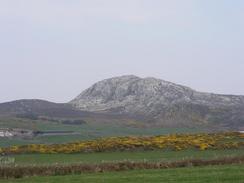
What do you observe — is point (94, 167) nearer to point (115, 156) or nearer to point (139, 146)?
point (115, 156)

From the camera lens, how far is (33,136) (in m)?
69.1

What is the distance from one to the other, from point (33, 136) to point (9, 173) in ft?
135

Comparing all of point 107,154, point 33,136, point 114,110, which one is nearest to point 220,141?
point 107,154

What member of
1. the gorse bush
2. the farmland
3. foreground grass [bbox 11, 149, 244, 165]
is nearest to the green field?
the gorse bush

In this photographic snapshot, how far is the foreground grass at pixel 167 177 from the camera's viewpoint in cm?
2247

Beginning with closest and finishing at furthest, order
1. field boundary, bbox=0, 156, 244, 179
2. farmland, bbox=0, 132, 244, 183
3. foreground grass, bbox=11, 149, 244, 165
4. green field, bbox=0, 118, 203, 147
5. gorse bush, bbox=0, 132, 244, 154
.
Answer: farmland, bbox=0, 132, 244, 183 < field boundary, bbox=0, 156, 244, 179 < foreground grass, bbox=11, 149, 244, 165 < gorse bush, bbox=0, 132, 244, 154 < green field, bbox=0, 118, 203, 147

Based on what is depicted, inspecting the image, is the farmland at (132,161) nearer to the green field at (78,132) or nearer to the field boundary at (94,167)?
the field boundary at (94,167)

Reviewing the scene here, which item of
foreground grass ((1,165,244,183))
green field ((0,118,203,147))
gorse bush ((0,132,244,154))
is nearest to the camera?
foreground grass ((1,165,244,183))

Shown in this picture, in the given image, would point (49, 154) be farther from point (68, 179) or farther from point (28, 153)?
point (68, 179)

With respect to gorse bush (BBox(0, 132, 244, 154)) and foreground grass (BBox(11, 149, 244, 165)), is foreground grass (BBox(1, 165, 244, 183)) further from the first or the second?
gorse bush (BBox(0, 132, 244, 154))

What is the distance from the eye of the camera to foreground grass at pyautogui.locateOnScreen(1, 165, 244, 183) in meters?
22.5

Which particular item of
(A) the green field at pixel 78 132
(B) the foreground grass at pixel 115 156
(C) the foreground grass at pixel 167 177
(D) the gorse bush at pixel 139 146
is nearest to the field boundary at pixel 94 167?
(C) the foreground grass at pixel 167 177

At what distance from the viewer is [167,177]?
24.0 m

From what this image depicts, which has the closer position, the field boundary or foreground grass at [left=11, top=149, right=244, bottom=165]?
the field boundary
